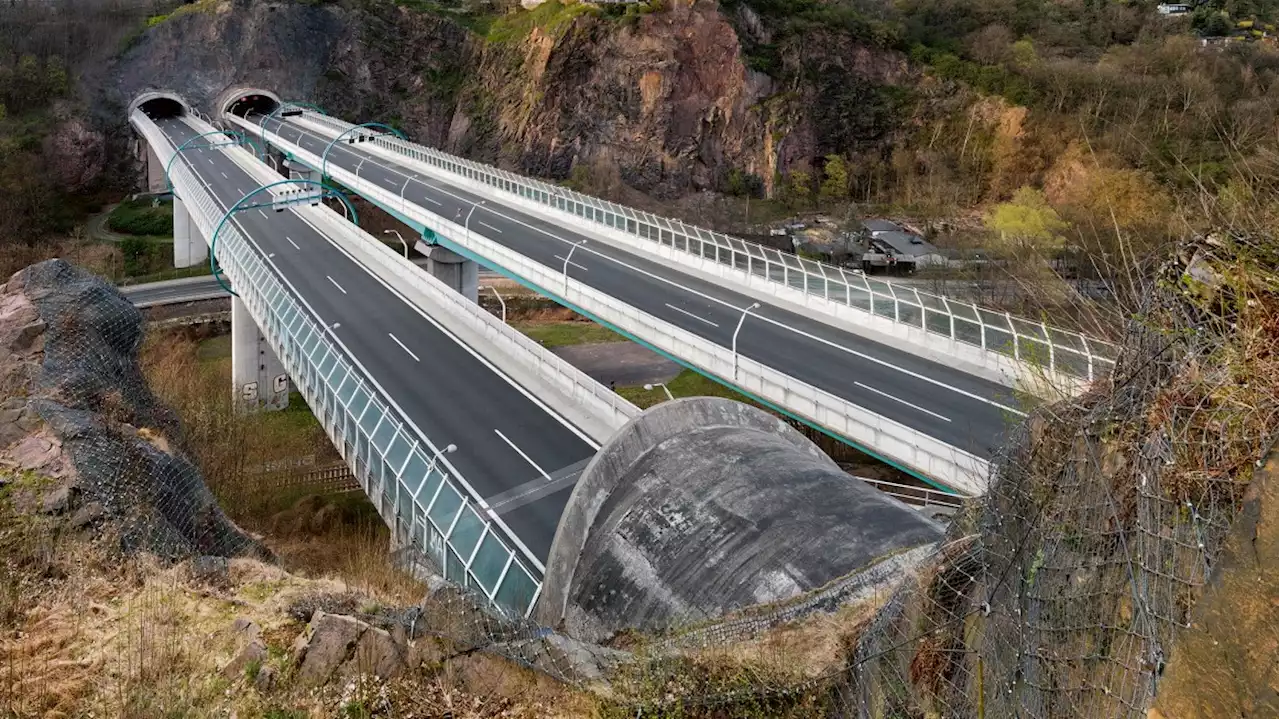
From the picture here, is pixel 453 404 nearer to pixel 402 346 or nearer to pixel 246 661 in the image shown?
pixel 402 346

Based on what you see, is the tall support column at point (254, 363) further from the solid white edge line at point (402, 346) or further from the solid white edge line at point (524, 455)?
the solid white edge line at point (524, 455)

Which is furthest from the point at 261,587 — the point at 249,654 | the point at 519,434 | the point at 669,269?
the point at 669,269

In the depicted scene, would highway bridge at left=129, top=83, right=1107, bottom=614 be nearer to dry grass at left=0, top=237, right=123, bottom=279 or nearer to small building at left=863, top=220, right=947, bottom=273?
dry grass at left=0, top=237, right=123, bottom=279

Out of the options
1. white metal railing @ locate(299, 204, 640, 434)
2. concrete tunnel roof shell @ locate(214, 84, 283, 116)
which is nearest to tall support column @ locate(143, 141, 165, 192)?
concrete tunnel roof shell @ locate(214, 84, 283, 116)

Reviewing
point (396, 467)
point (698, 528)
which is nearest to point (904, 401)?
point (698, 528)

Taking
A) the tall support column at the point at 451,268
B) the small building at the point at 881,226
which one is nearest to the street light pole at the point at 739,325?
the tall support column at the point at 451,268

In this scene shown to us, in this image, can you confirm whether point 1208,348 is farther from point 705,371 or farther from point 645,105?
point 645,105
